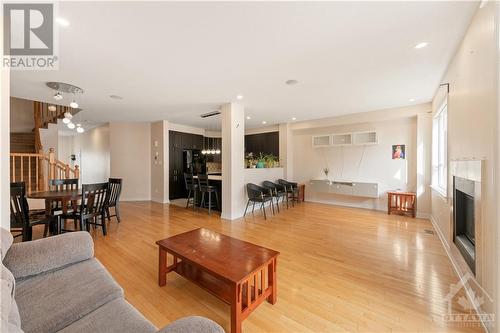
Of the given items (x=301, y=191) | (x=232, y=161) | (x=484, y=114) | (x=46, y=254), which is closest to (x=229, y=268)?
(x=46, y=254)

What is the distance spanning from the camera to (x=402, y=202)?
4.79m

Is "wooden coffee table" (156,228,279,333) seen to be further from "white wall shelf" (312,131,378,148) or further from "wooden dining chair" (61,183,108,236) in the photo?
"white wall shelf" (312,131,378,148)

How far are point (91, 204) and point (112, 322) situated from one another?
3.04 meters

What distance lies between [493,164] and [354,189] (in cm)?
406

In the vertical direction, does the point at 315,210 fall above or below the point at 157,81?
below

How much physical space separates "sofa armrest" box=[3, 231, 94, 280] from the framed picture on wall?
20.2 feet

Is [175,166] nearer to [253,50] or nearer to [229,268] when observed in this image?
[253,50]

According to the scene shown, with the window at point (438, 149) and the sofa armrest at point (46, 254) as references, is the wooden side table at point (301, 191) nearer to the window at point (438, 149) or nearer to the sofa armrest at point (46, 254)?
the window at point (438, 149)

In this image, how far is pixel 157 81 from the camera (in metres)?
3.25

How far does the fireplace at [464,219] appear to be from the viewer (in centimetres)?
197

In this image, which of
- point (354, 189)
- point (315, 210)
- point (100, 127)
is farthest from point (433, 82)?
point (100, 127)

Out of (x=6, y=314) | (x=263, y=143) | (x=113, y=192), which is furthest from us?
(x=263, y=143)

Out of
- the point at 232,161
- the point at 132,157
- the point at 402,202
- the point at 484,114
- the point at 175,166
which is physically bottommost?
the point at 402,202

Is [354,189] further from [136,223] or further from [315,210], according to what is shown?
[136,223]
